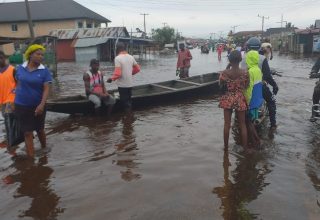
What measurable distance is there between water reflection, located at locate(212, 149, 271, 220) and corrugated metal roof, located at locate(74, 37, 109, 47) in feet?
104

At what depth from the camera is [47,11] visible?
4728cm

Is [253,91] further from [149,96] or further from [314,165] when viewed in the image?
[149,96]

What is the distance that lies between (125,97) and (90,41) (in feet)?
97.5

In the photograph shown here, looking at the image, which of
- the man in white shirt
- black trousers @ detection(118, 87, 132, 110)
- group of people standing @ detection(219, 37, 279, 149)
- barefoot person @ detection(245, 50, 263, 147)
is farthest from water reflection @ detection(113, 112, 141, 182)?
barefoot person @ detection(245, 50, 263, 147)

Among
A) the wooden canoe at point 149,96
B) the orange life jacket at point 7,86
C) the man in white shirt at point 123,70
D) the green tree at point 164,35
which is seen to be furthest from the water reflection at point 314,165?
the green tree at point 164,35

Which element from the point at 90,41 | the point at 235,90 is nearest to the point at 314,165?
the point at 235,90

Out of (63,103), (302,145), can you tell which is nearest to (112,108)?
(63,103)

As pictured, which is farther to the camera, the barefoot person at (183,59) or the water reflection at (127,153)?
the barefoot person at (183,59)

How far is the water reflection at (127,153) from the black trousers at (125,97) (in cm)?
75

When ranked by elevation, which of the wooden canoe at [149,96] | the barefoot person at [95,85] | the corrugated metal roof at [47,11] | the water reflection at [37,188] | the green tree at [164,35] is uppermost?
the corrugated metal roof at [47,11]

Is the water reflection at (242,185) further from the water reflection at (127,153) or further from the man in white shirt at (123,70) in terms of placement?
the man in white shirt at (123,70)

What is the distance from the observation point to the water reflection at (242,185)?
13.0 ft

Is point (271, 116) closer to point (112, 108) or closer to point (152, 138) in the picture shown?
point (152, 138)

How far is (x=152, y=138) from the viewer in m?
7.01
